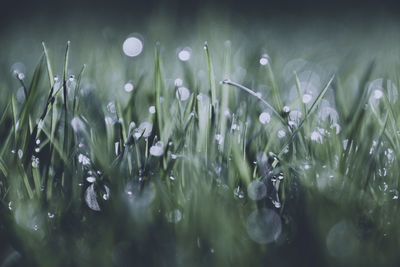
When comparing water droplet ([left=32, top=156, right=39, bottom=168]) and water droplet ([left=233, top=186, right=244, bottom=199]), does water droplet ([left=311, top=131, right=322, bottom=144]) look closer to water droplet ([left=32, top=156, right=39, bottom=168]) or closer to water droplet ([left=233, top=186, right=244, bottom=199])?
water droplet ([left=233, top=186, right=244, bottom=199])

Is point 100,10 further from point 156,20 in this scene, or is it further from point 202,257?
point 202,257

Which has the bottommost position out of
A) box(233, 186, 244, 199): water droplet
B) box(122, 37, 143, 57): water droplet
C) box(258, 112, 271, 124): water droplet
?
box(233, 186, 244, 199): water droplet

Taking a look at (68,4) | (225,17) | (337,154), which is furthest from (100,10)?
(337,154)

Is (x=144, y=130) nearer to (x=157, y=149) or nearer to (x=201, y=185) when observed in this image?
(x=157, y=149)

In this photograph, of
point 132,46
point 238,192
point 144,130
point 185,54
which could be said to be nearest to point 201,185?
point 238,192

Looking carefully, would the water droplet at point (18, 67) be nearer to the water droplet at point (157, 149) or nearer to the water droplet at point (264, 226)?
the water droplet at point (157, 149)

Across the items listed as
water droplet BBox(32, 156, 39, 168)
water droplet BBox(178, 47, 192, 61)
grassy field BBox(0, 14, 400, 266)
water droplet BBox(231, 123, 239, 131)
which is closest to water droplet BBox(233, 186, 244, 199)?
grassy field BBox(0, 14, 400, 266)
